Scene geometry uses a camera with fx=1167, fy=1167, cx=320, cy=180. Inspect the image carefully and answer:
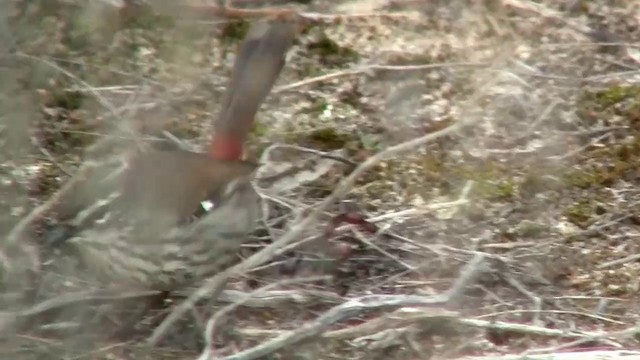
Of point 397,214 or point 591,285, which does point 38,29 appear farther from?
point 591,285

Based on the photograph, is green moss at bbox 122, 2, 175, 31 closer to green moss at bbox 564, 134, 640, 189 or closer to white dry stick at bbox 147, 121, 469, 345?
white dry stick at bbox 147, 121, 469, 345

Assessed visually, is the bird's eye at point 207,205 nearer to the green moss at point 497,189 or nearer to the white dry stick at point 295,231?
the white dry stick at point 295,231

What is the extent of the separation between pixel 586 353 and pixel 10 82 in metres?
0.93

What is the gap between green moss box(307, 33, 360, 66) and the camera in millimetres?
2246

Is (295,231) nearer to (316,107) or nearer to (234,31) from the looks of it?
(234,31)

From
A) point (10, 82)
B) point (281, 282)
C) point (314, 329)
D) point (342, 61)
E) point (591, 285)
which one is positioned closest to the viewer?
point (10, 82)

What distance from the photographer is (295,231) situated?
5.72ft

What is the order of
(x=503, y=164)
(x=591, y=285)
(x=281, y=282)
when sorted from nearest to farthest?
(x=281, y=282) → (x=591, y=285) → (x=503, y=164)

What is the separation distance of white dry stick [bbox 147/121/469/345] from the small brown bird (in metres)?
0.02

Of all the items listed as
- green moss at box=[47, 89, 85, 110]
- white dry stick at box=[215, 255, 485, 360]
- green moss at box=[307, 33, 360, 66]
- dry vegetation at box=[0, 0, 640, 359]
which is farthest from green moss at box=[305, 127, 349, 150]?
green moss at box=[47, 89, 85, 110]

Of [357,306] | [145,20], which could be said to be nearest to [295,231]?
[357,306]

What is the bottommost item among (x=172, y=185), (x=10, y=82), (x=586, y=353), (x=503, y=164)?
(x=586, y=353)

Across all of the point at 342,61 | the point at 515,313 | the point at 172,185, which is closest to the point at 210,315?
the point at 172,185

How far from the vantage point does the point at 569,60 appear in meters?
2.29
